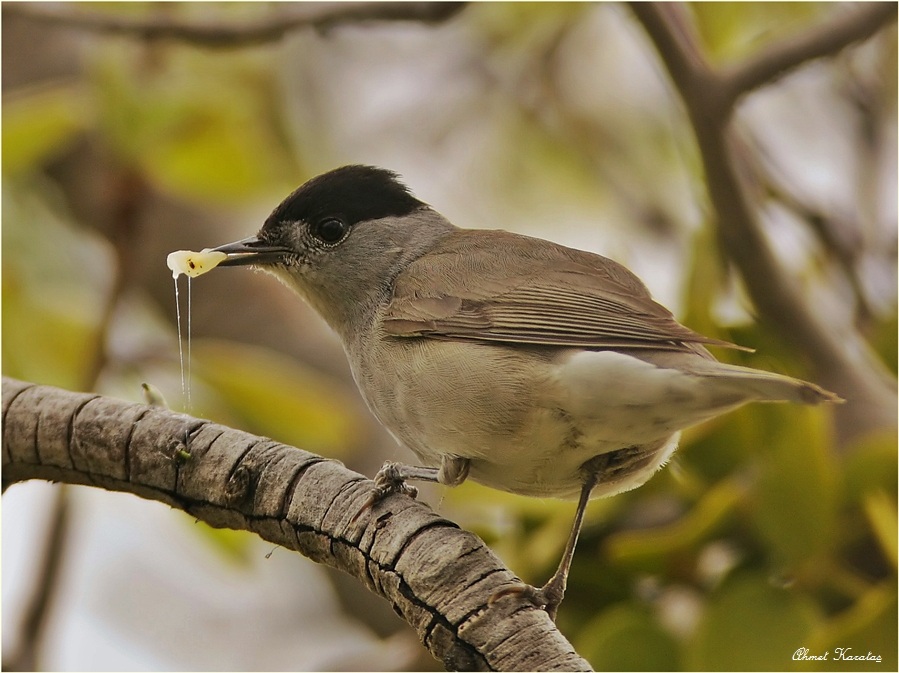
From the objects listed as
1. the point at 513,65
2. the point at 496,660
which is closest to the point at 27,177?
the point at 513,65

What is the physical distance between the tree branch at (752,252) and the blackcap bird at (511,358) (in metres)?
0.52

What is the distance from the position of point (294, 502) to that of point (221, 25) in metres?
1.87

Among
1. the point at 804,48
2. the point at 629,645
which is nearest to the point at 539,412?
the point at 629,645

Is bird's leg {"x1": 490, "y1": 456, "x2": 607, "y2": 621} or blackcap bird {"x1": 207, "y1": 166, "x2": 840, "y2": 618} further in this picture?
blackcap bird {"x1": 207, "y1": 166, "x2": 840, "y2": 618}

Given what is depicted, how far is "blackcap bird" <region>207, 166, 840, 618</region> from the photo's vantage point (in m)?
2.12

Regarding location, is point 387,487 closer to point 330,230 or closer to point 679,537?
point 679,537

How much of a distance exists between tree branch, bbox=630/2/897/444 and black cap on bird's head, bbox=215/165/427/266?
0.90 metres

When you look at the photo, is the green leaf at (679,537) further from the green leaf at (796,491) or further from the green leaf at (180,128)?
the green leaf at (180,128)

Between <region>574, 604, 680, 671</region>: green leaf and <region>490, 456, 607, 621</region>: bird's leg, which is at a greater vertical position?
<region>490, 456, 607, 621</region>: bird's leg

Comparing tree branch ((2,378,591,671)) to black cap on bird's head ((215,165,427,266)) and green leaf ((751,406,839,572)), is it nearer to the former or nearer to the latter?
black cap on bird's head ((215,165,427,266))

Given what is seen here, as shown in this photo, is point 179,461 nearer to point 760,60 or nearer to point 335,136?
point 760,60

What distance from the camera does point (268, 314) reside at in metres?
4.59

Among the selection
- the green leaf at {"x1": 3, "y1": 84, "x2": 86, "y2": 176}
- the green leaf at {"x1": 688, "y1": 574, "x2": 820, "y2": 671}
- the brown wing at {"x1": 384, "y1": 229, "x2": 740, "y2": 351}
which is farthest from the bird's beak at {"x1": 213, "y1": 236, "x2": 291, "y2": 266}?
the green leaf at {"x1": 688, "y1": 574, "x2": 820, "y2": 671}

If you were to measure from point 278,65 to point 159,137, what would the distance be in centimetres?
148
